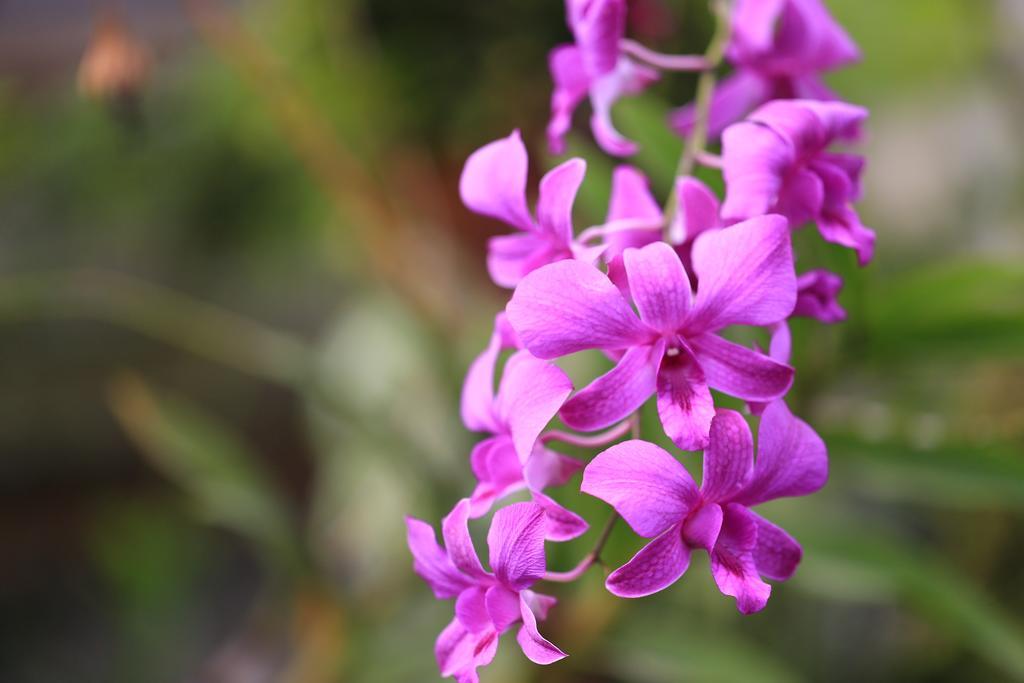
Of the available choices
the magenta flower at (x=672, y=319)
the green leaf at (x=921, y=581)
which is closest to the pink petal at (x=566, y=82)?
the magenta flower at (x=672, y=319)

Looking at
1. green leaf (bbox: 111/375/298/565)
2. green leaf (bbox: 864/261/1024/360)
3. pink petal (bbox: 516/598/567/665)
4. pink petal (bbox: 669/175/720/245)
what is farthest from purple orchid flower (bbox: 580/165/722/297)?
green leaf (bbox: 111/375/298/565)

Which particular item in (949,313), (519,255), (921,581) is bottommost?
(921,581)

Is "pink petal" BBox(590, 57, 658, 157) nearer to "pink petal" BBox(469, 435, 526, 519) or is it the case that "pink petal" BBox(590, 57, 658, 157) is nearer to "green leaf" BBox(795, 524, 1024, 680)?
"pink petal" BBox(469, 435, 526, 519)

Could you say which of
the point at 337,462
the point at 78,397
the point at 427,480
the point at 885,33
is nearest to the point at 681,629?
the point at 427,480

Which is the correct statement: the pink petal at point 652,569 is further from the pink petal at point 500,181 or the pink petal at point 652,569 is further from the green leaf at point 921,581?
the green leaf at point 921,581

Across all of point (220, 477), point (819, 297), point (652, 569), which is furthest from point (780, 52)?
point (220, 477)

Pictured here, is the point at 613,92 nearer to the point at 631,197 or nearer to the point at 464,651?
the point at 631,197

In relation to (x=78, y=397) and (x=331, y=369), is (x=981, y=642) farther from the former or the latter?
(x=78, y=397)
